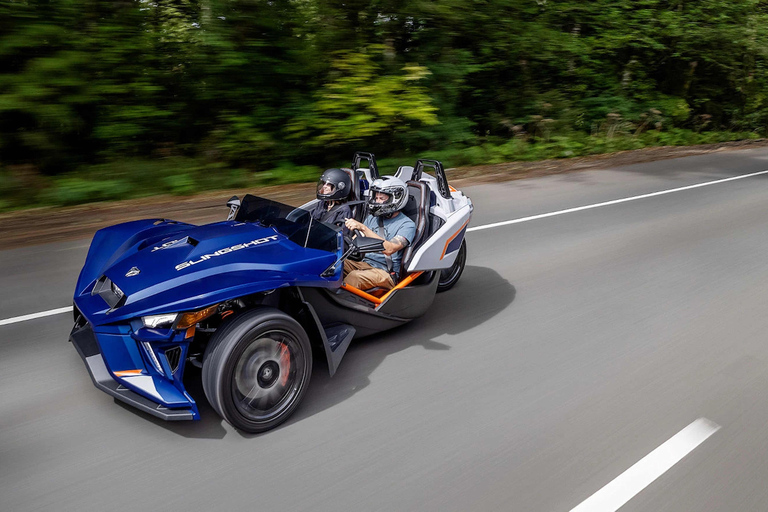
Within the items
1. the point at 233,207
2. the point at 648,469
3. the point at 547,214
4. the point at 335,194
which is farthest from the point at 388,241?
the point at 547,214

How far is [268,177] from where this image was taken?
1029cm

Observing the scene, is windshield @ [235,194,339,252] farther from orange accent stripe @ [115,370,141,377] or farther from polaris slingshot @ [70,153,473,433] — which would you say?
orange accent stripe @ [115,370,141,377]

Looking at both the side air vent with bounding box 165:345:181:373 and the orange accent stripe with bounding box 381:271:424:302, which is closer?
the side air vent with bounding box 165:345:181:373

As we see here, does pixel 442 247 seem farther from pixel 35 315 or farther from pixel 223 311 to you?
pixel 35 315

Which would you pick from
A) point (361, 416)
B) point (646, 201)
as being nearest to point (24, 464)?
point (361, 416)

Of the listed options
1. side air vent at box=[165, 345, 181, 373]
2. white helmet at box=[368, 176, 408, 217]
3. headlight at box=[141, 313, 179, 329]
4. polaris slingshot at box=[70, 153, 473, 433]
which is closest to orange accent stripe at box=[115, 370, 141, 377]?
polaris slingshot at box=[70, 153, 473, 433]

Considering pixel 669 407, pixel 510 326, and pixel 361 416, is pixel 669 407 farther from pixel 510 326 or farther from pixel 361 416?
pixel 361 416

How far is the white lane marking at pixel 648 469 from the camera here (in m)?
3.14

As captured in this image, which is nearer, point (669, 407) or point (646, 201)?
point (669, 407)

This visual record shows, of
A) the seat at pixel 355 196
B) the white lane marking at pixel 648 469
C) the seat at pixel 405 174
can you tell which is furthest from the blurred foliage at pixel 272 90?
the white lane marking at pixel 648 469

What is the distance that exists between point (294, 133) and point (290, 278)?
755 cm

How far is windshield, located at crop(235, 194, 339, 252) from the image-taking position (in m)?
4.21

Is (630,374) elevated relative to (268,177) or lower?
elevated

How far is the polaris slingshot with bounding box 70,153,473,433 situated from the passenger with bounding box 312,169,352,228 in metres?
0.72
